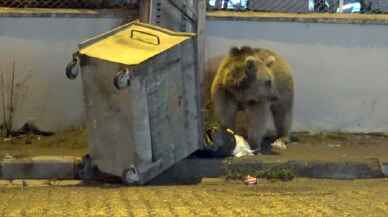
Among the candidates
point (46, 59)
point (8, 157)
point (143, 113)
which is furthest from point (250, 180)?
point (46, 59)

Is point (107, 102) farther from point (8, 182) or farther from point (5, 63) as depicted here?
point (5, 63)

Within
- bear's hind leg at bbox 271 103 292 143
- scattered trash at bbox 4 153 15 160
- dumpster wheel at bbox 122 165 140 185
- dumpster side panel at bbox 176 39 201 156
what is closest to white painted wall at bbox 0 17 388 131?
bear's hind leg at bbox 271 103 292 143

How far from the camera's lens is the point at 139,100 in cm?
830

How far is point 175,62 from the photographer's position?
8742mm

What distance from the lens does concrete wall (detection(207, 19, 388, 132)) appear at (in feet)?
36.8

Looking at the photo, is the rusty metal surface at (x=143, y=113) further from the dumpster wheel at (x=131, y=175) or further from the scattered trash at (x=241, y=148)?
the scattered trash at (x=241, y=148)

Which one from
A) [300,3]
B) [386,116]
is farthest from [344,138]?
[300,3]

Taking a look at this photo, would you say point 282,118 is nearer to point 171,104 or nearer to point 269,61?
point 269,61

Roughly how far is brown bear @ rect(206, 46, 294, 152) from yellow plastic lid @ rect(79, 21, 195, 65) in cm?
111

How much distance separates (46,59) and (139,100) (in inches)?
111

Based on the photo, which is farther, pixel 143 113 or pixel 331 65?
pixel 331 65

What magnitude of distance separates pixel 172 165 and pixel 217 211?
1.99 metres

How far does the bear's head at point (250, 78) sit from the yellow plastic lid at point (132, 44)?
3.55 feet

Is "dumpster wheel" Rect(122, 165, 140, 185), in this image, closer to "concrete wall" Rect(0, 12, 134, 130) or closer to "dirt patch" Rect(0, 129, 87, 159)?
"dirt patch" Rect(0, 129, 87, 159)
